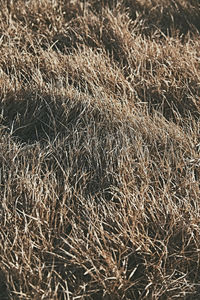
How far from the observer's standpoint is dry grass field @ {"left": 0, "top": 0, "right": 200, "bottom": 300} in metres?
1.97

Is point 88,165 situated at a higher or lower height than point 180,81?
lower

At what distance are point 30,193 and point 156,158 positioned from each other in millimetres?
626

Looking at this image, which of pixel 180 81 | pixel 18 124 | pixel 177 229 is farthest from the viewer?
pixel 180 81

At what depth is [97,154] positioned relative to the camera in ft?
8.02

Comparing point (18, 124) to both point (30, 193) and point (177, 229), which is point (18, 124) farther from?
point (177, 229)

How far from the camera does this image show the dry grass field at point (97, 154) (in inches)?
77.5

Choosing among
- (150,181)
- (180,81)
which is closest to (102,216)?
(150,181)

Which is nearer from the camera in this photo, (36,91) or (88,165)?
(88,165)

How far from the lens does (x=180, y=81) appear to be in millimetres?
3084

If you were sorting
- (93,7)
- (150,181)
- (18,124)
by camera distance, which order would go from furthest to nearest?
1. (93,7)
2. (18,124)
3. (150,181)

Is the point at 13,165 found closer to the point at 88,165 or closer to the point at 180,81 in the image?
the point at 88,165

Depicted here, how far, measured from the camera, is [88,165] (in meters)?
2.43

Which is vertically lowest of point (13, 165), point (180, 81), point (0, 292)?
point (0, 292)

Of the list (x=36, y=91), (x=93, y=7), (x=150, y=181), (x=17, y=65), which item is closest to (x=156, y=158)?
(x=150, y=181)
